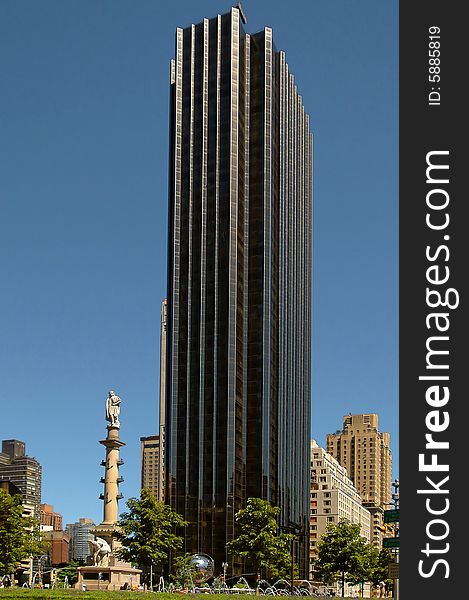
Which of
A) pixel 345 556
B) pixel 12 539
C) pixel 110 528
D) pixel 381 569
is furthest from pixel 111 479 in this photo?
pixel 381 569

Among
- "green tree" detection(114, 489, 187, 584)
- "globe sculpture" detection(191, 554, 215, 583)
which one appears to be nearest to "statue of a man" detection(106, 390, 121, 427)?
"green tree" detection(114, 489, 187, 584)

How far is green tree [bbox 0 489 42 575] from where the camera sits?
355ft

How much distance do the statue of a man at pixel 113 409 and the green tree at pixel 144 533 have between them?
37.3 feet

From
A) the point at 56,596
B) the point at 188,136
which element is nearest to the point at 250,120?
the point at 188,136

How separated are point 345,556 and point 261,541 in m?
19.2

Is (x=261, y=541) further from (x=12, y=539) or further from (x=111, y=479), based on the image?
(x=12, y=539)

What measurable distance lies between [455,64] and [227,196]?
15569 cm

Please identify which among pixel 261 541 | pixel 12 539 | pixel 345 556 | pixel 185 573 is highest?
pixel 261 541

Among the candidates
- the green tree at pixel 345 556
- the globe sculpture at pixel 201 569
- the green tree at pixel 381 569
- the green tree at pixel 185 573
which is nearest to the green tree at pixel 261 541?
the green tree at pixel 185 573

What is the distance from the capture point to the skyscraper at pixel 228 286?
17114 cm

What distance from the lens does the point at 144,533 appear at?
118 metres

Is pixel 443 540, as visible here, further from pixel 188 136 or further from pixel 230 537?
pixel 188 136

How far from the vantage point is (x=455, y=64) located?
27.8 metres

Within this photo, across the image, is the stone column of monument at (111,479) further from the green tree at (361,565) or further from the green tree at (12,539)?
the green tree at (361,565)
